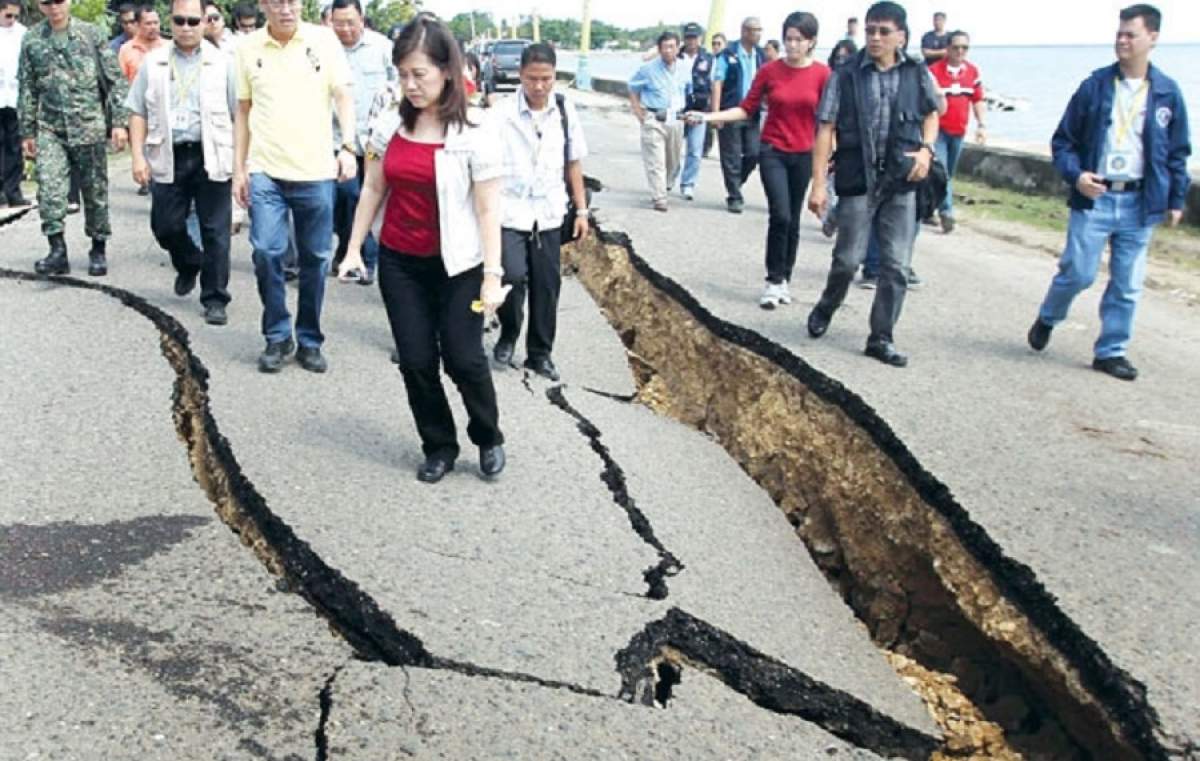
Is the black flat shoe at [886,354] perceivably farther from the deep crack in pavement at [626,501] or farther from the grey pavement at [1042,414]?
the deep crack in pavement at [626,501]

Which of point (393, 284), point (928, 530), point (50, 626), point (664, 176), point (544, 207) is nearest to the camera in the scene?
point (50, 626)

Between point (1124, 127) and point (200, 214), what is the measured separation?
5.11 m

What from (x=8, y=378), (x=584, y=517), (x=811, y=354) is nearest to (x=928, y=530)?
(x=584, y=517)

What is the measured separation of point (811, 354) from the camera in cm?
651

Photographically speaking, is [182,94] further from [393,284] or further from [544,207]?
[393,284]

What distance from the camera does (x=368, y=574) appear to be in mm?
3807

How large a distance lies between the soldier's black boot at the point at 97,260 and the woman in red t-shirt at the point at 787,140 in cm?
427

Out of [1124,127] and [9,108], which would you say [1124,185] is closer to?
[1124,127]

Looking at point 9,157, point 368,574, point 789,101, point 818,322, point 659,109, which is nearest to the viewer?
point 368,574

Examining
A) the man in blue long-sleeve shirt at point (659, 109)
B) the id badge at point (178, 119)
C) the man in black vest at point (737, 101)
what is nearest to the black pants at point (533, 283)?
the id badge at point (178, 119)

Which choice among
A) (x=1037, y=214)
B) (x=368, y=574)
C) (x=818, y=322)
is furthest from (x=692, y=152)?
(x=368, y=574)

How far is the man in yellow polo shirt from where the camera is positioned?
18.5 feet

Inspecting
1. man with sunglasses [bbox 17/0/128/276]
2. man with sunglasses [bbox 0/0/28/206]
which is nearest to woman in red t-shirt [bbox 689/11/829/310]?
man with sunglasses [bbox 17/0/128/276]

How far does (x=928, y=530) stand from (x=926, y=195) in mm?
2192
